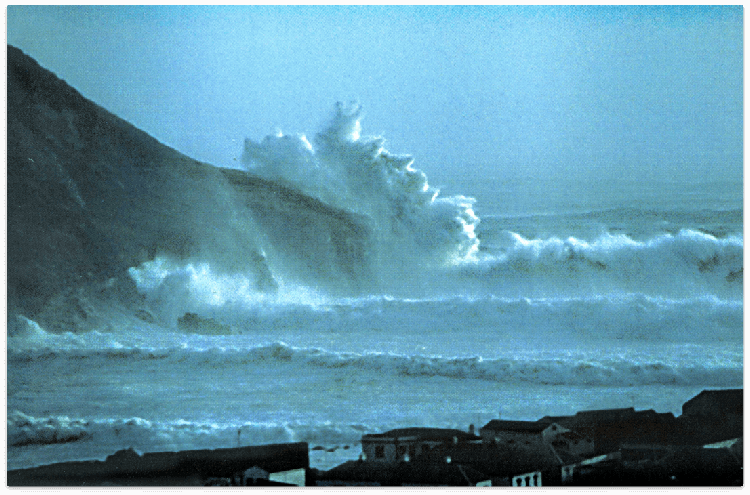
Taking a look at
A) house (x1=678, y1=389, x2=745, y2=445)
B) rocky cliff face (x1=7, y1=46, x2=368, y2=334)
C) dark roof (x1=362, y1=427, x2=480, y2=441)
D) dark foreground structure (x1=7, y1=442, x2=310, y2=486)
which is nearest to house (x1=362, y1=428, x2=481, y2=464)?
dark roof (x1=362, y1=427, x2=480, y2=441)

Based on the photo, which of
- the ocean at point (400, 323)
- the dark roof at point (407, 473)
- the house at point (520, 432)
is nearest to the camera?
the dark roof at point (407, 473)

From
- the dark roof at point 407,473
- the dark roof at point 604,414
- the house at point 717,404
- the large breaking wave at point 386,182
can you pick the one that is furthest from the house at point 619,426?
the large breaking wave at point 386,182

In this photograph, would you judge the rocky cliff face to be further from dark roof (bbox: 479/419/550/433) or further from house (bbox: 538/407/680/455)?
house (bbox: 538/407/680/455)

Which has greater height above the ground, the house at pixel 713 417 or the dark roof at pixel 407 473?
the house at pixel 713 417

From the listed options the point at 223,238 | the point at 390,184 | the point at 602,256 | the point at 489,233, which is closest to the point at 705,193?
the point at 602,256

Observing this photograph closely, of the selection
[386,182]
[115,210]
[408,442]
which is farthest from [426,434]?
[115,210]

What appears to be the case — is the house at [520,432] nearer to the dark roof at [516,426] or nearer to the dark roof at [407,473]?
the dark roof at [516,426]

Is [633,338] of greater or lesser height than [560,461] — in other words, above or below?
above

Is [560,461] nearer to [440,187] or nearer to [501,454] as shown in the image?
[501,454]
